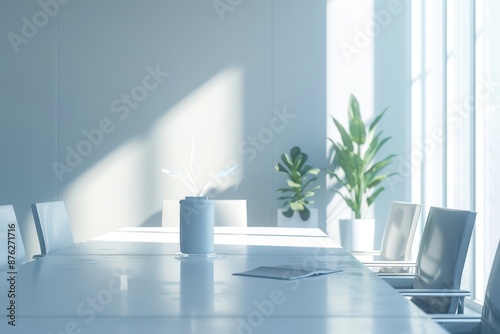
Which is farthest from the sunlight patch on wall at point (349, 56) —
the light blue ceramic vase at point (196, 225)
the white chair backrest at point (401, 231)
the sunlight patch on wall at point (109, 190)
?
the light blue ceramic vase at point (196, 225)

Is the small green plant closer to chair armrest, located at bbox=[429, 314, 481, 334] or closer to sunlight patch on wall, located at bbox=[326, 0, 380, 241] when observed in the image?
sunlight patch on wall, located at bbox=[326, 0, 380, 241]

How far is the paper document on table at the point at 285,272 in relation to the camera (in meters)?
2.01

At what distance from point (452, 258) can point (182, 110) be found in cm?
411

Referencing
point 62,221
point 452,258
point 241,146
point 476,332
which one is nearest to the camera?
Answer: point 476,332

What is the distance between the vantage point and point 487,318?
204 centimetres

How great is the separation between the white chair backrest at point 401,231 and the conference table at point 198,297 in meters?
0.87

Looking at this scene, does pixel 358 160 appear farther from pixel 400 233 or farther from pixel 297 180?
pixel 400 233

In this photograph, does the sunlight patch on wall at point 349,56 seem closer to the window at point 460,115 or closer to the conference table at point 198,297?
the window at point 460,115

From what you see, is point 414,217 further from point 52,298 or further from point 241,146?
point 241,146

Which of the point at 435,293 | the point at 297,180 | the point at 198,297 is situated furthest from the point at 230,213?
the point at 198,297

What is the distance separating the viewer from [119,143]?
6.34 metres

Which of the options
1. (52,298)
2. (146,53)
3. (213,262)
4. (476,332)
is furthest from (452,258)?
(146,53)

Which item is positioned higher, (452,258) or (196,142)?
(196,142)

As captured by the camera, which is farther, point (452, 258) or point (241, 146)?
point (241, 146)
